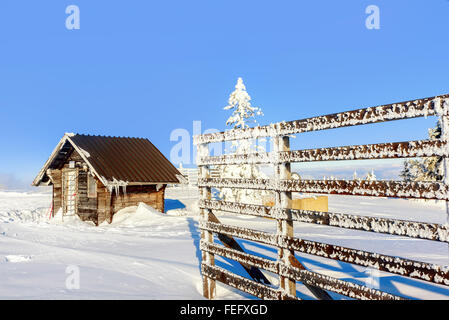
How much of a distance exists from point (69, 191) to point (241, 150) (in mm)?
13277

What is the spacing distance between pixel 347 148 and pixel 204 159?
8.75 ft

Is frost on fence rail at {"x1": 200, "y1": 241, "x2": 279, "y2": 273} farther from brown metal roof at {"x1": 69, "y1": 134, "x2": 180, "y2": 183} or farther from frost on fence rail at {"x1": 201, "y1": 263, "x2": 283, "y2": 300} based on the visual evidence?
brown metal roof at {"x1": 69, "y1": 134, "x2": 180, "y2": 183}

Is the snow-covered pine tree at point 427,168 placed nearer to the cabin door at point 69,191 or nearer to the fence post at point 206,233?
the cabin door at point 69,191

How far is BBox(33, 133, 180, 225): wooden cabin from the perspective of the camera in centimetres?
1783

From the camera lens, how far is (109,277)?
6.08m

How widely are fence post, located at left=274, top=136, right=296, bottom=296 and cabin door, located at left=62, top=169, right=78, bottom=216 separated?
17546mm

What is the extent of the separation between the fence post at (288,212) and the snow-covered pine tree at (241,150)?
2189 cm

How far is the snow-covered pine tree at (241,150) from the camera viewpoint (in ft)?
92.8

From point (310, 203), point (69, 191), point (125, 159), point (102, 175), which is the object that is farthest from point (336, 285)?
point (310, 203)

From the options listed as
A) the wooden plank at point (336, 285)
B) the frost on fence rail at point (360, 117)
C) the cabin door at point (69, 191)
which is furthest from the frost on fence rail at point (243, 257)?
the cabin door at point (69, 191)

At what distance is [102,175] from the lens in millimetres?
16688

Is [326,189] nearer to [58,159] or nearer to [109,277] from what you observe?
[109,277]

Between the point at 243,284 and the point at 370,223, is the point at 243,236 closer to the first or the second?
the point at 243,284
